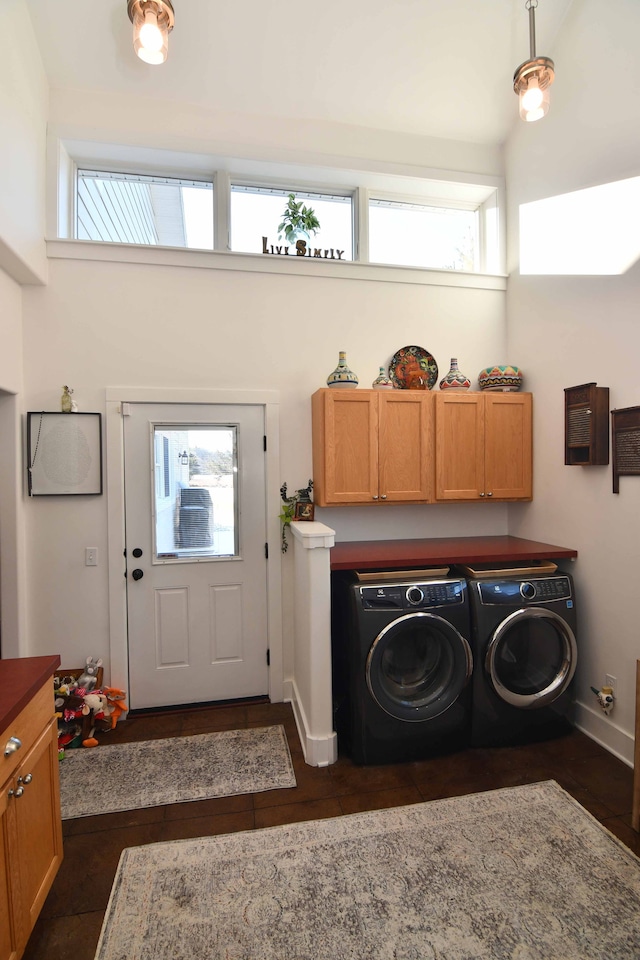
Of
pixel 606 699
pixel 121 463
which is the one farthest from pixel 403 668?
pixel 121 463

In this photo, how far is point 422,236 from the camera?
3486mm

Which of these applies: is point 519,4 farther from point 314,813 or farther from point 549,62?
point 314,813

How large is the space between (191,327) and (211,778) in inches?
103

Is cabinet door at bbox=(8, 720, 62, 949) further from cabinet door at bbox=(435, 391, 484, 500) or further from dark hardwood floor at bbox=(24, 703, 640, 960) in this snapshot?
cabinet door at bbox=(435, 391, 484, 500)

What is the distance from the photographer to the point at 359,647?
7.67 ft

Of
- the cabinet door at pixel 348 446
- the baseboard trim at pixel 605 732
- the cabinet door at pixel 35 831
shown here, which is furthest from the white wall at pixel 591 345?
the cabinet door at pixel 35 831

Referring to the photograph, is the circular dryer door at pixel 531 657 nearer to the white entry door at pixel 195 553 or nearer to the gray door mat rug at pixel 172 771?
the gray door mat rug at pixel 172 771

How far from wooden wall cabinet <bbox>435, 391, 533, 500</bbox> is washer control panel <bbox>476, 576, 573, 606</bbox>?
68cm

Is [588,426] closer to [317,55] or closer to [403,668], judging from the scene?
[403,668]

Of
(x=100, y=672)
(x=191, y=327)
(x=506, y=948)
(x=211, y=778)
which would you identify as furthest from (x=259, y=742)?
(x=191, y=327)

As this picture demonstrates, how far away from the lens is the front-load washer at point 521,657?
2.49m

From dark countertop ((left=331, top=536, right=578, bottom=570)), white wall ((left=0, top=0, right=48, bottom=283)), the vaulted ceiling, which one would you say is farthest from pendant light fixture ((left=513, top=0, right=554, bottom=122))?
white wall ((left=0, top=0, right=48, bottom=283))

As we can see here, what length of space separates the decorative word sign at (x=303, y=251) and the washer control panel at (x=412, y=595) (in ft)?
7.45

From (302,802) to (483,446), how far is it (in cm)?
231
